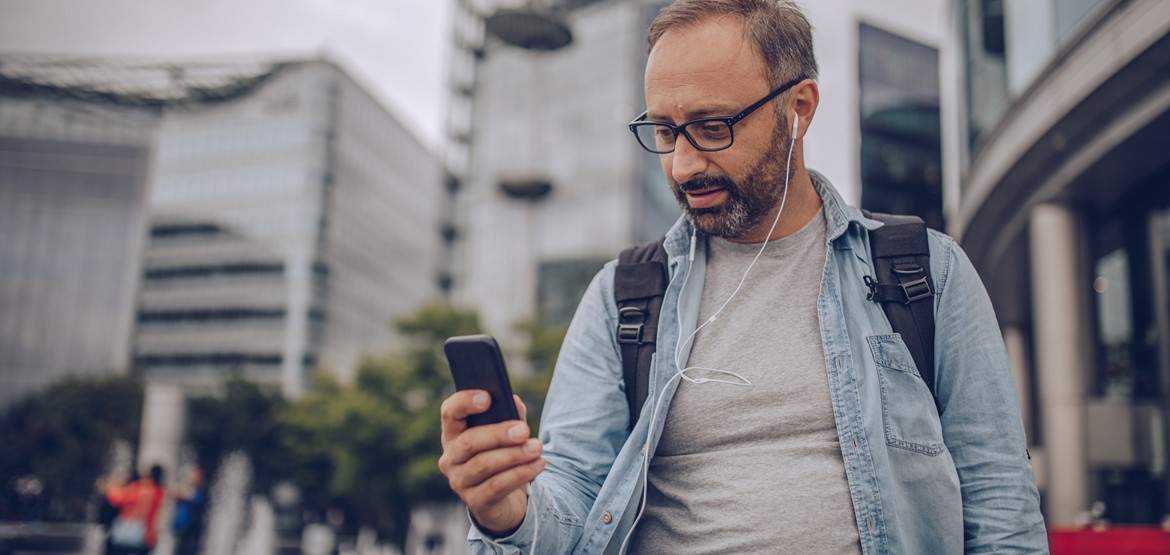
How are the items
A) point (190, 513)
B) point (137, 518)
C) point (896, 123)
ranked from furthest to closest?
1. point (896, 123)
2. point (190, 513)
3. point (137, 518)

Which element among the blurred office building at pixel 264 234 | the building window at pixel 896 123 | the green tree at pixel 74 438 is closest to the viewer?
the building window at pixel 896 123

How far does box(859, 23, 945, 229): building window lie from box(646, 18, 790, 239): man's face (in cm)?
3297

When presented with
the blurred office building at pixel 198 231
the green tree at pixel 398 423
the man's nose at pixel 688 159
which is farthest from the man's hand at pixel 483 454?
the blurred office building at pixel 198 231

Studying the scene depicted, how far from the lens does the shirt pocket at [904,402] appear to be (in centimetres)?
187

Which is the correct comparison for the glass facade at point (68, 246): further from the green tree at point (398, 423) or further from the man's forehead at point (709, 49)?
the man's forehead at point (709, 49)

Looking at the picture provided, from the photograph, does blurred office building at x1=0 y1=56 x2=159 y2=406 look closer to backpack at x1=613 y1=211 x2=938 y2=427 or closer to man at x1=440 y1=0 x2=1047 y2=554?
backpack at x1=613 y1=211 x2=938 y2=427

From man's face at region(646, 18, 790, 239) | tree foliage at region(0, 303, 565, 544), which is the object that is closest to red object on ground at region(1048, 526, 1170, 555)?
man's face at region(646, 18, 790, 239)

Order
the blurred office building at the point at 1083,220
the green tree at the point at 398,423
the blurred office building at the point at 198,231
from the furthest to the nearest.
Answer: the blurred office building at the point at 198,231 < the green tree at the point at 398,423 < the blurred office building at the point at 1083,220

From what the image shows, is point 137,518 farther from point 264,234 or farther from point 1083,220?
point 264,234

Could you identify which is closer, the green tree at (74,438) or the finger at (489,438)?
the finger at (489,438)

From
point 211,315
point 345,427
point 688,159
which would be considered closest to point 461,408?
point 688,159

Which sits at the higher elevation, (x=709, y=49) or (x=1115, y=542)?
(x=709, y=49)

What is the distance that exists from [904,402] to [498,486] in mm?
879

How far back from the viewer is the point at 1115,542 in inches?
286
